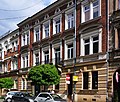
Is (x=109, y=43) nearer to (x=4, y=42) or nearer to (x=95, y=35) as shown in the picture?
(x=95, y=35)

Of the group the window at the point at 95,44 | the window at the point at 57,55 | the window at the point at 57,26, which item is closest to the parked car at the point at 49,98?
the window at the point at 95,44

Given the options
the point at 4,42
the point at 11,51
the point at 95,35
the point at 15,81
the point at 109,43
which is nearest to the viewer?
the point at 109,43

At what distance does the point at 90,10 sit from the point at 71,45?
513cm

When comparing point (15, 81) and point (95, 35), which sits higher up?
point (95, 35)

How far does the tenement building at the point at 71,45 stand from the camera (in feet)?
91.1

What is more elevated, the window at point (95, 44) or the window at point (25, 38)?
the window at point (25, 38)

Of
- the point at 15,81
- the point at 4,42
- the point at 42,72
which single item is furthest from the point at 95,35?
the point at 4,42

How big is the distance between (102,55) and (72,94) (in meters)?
6.51

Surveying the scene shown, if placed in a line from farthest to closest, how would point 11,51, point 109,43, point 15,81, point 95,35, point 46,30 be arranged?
point 11,51, point 15,81, point 46,30, point 95,35, point 109,43

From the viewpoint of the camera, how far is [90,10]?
29.8 metres

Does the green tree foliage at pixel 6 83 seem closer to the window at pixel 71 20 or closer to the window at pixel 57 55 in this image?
the window at pixel 57 55

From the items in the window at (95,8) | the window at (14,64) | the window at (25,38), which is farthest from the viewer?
the window at (14,64)

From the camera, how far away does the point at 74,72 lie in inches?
1237

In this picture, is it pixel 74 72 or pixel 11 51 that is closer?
pixel 74 72
